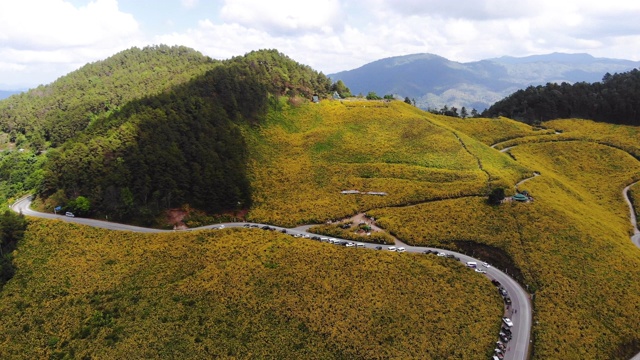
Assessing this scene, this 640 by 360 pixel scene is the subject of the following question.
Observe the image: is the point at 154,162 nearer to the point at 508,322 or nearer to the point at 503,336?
the point at 503,336

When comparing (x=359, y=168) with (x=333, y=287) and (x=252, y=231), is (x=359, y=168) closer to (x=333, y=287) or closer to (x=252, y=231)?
(x=252, y=231)

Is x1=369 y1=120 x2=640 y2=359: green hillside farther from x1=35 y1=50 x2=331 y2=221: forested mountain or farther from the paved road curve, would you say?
x1=35 y1=50 x2=331 y2=221: forested mountain

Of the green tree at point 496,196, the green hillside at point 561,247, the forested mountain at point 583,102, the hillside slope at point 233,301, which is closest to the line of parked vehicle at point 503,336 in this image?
the hillside slope at point 233,301

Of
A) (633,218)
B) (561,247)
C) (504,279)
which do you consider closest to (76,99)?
(504,279)

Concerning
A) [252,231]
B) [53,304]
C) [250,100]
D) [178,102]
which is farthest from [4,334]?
[250,100]

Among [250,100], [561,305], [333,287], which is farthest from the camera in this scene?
[250,100]
